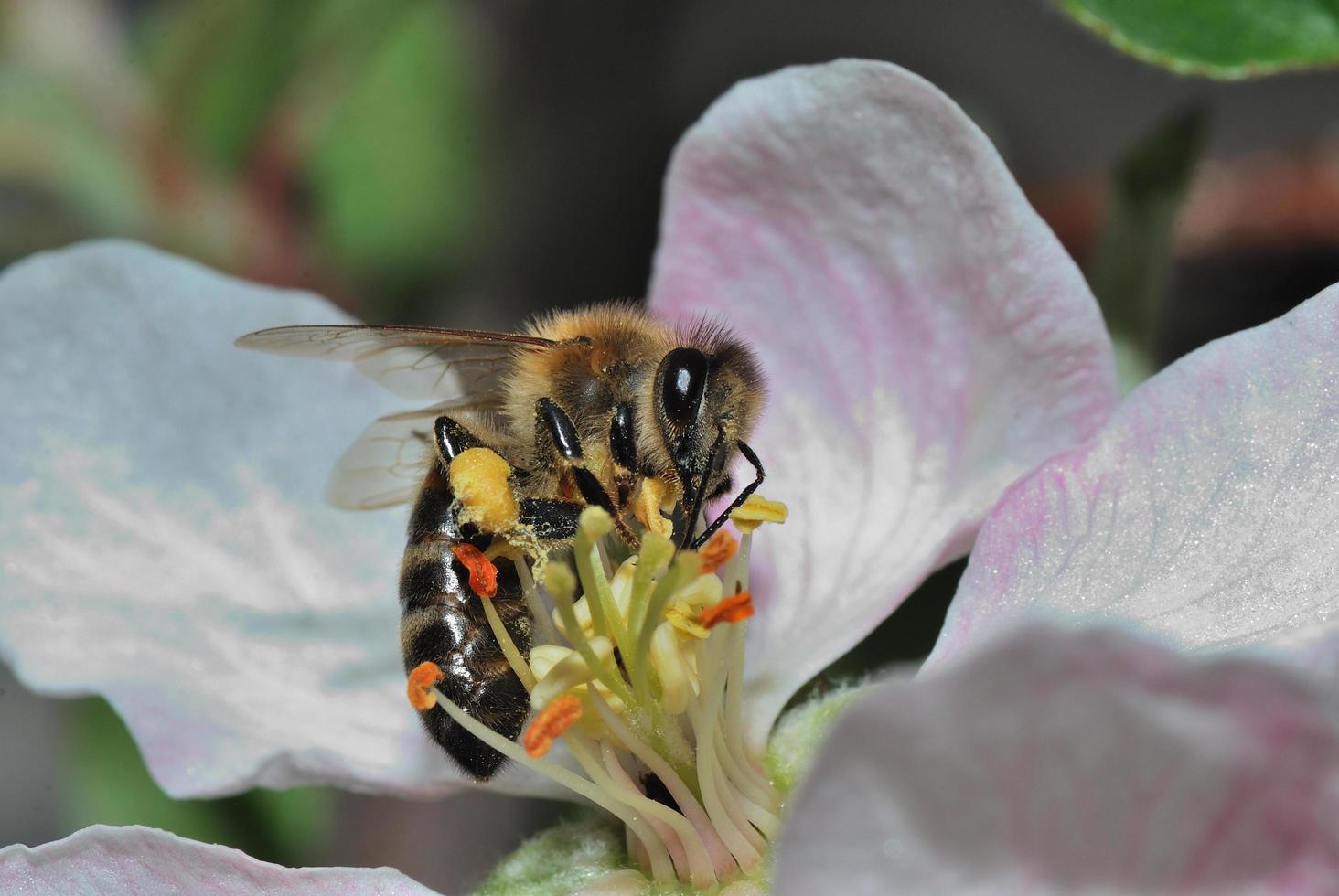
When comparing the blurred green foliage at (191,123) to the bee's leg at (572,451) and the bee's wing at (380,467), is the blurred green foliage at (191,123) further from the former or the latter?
the bee's leg at (572,451)

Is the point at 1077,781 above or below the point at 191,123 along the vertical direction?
above

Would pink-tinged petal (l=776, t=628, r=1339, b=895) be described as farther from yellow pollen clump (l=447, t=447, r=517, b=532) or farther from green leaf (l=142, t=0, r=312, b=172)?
green leaf (l=142, t=0, r=312, b=172)

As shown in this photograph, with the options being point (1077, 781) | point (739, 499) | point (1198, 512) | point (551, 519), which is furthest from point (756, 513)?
point (1077, 781)

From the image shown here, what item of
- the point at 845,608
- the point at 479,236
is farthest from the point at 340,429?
the point at 479,236

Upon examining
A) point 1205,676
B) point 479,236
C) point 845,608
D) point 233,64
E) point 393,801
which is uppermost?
point 1205,676

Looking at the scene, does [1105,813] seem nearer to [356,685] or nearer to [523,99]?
[356,685]

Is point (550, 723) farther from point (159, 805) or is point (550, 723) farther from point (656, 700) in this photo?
point (159, 805)
